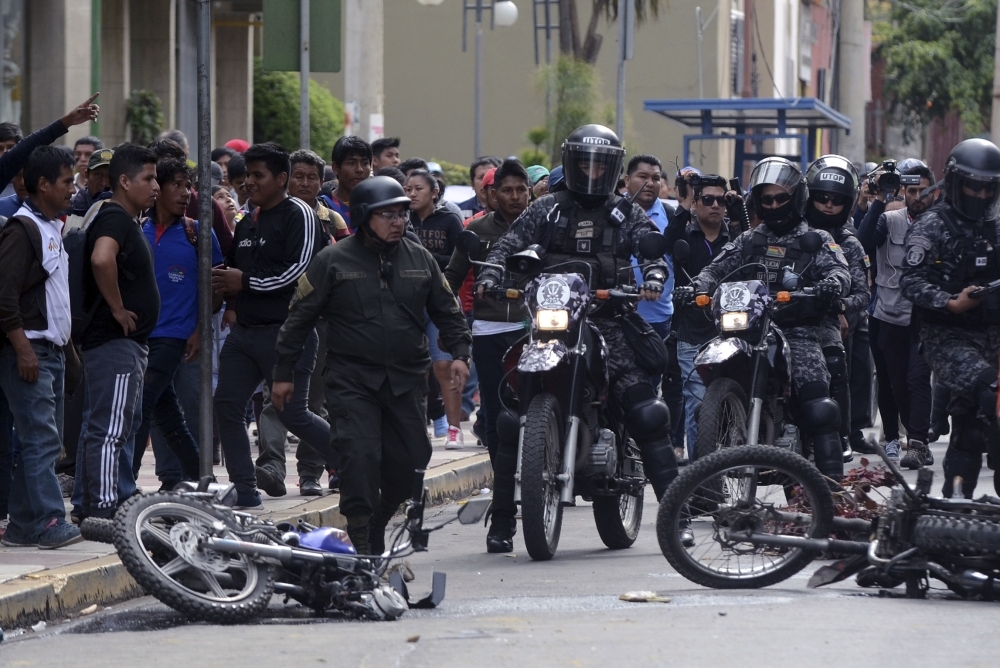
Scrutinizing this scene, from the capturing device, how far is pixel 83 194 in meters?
Result: 10.2

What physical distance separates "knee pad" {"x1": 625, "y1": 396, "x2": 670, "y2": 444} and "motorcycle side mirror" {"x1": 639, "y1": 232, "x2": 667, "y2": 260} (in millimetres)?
715

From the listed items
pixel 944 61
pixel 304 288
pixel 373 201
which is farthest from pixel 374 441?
pixel 944 61

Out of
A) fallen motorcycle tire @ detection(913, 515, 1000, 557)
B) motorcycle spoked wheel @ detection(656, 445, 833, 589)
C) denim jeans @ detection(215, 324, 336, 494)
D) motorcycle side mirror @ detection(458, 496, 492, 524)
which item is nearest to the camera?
fallen motorcycle tire @ detection(913, 515, 1000, 557)

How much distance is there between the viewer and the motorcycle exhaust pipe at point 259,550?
21.0 feet

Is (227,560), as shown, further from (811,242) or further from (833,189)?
(833,189)

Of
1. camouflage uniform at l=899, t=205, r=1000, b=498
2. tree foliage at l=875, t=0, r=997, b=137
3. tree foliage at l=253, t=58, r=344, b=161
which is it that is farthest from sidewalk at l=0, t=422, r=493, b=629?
tree foliage at l=875, t=0, r=997, b=137

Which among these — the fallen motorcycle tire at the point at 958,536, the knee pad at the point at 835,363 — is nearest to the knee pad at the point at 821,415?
the knee pad at the point at 835,363

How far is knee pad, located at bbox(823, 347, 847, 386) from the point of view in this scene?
8.94 m

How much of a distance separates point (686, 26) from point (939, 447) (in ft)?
90.8

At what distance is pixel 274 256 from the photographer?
886 cm

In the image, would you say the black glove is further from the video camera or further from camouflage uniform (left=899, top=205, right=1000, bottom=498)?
the video camera

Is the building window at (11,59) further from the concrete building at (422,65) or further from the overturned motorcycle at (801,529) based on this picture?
the overturned motorcycle at (801,529)

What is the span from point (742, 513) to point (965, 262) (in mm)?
2473

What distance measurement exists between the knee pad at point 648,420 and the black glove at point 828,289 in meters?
0.92
